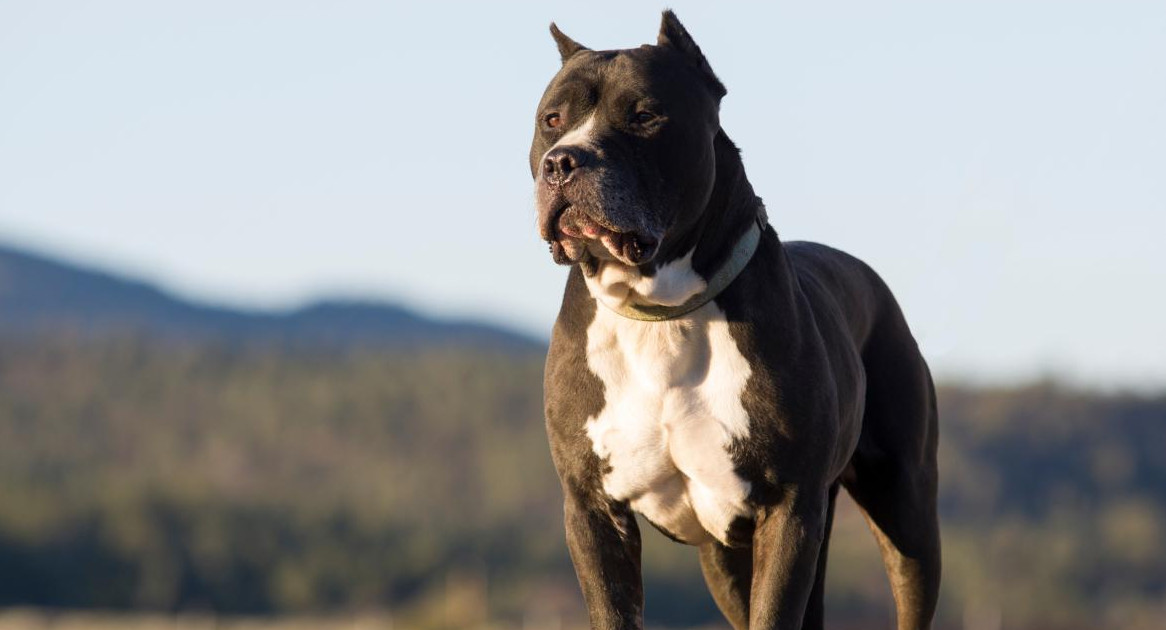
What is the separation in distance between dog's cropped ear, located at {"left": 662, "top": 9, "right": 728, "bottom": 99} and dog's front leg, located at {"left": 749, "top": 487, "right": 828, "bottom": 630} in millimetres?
1561

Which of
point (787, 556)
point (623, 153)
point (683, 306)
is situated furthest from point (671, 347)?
point (787, 556)

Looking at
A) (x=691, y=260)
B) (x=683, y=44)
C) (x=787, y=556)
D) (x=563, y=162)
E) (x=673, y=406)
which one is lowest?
(x=787, y=556)

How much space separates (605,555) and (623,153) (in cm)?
155

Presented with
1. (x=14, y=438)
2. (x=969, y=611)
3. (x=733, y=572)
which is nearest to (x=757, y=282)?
(x=733, y=572)

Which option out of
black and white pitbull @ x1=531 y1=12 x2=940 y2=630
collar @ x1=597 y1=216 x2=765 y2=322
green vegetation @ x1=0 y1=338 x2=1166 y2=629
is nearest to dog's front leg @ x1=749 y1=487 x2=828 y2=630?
black and white pitbull @ x1=531 y1=12 x2=940 y2=630

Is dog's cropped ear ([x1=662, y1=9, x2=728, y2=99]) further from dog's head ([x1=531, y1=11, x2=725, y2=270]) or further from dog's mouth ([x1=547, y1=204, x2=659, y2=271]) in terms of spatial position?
dog's mouth ([x1=547, y1=204, x2=659, y2=271])

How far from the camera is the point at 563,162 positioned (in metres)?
7.73

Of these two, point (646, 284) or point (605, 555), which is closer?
point (646, 284)

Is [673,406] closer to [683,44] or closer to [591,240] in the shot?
[591,240]

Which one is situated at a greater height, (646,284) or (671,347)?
(646,284)

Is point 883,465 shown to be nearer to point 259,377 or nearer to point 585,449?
point 585,449

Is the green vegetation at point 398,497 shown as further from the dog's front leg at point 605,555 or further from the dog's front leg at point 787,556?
the dog's front leg at point 787,556

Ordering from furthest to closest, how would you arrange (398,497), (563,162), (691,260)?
(398,497) < (691,260) < (563,162)

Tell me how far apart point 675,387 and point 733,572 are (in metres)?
1.37
